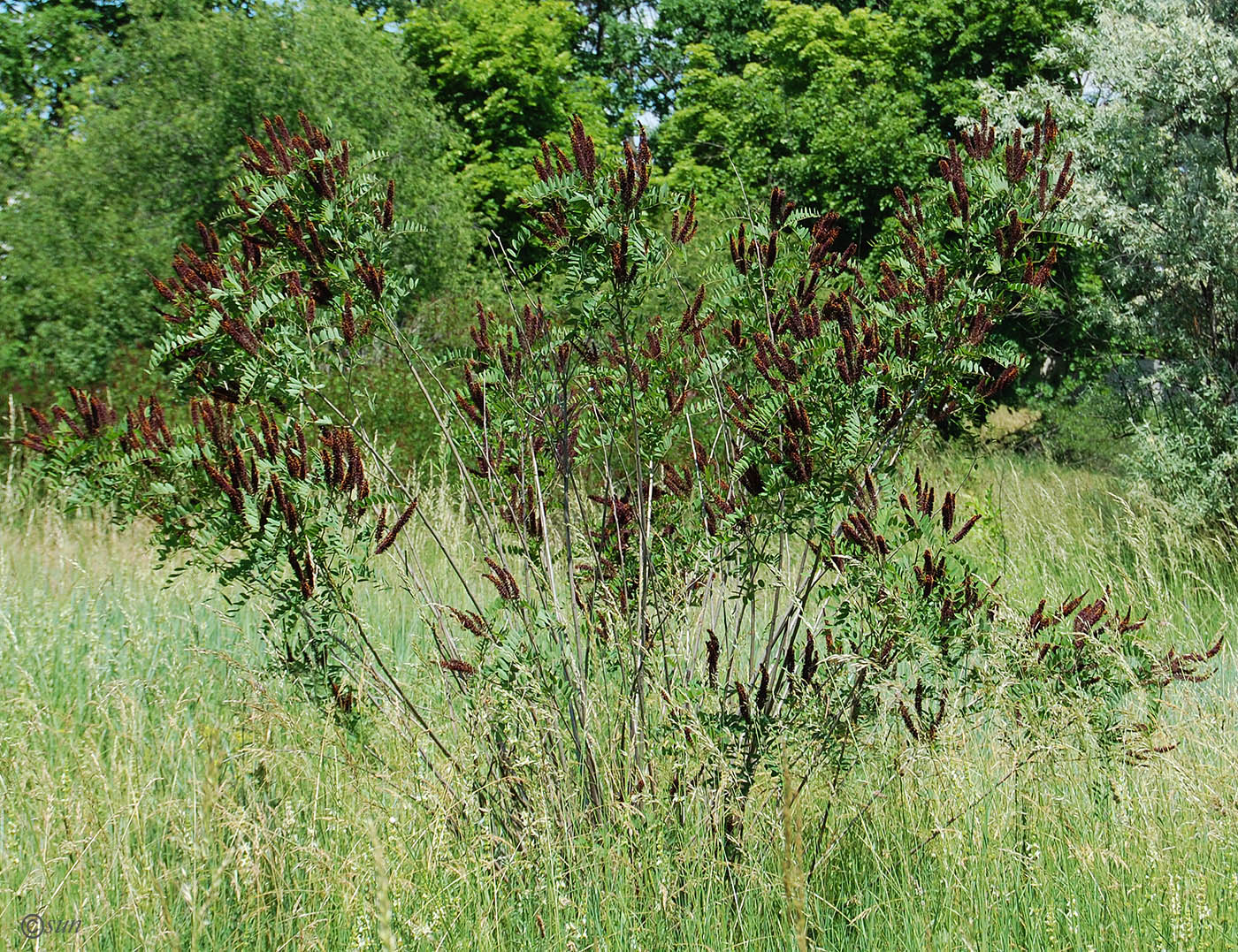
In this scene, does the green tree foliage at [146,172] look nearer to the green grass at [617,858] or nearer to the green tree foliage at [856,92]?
the green tree foliage at [856,92]

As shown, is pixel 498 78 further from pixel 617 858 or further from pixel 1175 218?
pixel 617 858

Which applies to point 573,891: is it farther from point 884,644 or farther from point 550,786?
point 884,644


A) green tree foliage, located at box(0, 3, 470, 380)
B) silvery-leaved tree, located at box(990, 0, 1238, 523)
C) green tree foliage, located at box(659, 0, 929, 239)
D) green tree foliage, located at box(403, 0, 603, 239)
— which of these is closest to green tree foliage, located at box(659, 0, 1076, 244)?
green tree foliage, located at box(659, 0, 929, 239)

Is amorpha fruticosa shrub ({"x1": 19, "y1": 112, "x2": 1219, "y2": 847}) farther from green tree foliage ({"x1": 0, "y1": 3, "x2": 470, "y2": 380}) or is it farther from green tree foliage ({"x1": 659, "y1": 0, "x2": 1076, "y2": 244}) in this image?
green tree foliage ({"x1": 659, "y1": 0, "x2": 1076, "y2": 244})

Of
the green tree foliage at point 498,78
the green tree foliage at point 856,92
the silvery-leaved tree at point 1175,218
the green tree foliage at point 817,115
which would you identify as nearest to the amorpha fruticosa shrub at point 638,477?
the silvery-leaved tree at point 1175,218

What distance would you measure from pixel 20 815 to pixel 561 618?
5.56 ft

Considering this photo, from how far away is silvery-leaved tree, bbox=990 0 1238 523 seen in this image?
752 centimetres

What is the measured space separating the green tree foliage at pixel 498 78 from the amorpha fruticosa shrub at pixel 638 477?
1898 cm

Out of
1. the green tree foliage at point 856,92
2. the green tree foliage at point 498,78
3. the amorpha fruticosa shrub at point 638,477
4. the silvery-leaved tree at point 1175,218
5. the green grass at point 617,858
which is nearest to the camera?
the green grass at point 617,858

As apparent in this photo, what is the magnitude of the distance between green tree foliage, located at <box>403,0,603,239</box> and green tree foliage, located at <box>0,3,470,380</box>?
28.8 ft

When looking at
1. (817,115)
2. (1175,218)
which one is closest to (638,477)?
(1175,218)

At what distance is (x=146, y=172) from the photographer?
12305 mm

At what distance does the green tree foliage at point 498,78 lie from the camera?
72.6 ft

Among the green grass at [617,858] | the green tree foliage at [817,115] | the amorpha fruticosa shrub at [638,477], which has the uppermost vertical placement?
the green tree foliage at [817,115]
